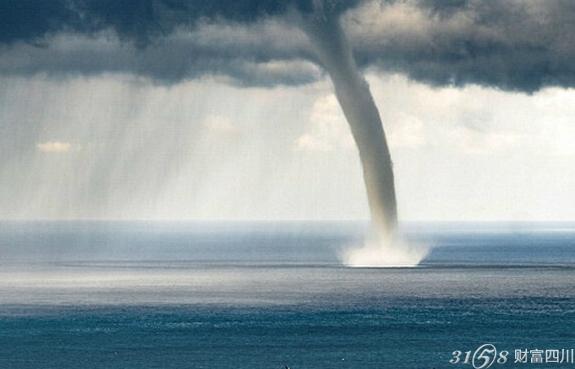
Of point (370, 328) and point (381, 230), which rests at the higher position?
point (381, 230)

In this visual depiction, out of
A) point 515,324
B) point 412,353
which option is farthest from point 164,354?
point 515,324

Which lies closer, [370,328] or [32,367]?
[32,367]

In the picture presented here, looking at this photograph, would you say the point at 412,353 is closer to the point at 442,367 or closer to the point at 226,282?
the point at 442,367

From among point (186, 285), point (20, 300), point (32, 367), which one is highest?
point (186, 285)

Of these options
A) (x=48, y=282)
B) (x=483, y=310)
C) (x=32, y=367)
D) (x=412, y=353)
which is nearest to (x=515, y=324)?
(x=483, y=310)

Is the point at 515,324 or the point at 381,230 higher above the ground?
the point at 381,230

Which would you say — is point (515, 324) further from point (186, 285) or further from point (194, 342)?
point (186, 285)

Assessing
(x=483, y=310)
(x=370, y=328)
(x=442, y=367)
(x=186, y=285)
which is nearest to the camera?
(x=442, y=367)

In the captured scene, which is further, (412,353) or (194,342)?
(194,342)

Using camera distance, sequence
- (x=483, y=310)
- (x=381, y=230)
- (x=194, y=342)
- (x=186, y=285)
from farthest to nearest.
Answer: (x=186, y=285)
(x=381, y=230)
(x=483, y=310)
(x=194, y=342)
